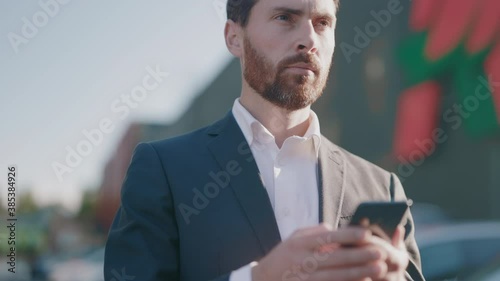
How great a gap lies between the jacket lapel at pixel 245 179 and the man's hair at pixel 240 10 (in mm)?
354

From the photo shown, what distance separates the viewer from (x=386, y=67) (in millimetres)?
17656

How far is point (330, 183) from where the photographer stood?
7.60ft

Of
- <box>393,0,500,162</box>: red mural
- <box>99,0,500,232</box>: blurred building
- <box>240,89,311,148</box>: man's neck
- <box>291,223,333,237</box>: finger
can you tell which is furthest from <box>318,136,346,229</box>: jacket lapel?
<box>99,0,500,232</box>: blurred building

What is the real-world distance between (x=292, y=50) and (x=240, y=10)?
0.37 metres

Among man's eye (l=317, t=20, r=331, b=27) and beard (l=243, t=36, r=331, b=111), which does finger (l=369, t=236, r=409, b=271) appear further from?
man's eye (l=317, t=20, r=331, b=27)

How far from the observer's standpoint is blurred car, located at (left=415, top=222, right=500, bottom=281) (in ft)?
18.2

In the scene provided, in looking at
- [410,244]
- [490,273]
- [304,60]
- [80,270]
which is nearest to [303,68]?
[304,60]

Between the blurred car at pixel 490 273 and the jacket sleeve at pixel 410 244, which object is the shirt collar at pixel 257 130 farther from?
the blurred car at pixel 490 273

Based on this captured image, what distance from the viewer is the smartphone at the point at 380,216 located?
5.28ft

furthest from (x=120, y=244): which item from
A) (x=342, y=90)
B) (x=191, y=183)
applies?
(x=342, y=90)

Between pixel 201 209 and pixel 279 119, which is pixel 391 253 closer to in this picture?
pixel 201 209

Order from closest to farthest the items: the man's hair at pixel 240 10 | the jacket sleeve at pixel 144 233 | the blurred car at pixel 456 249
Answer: the jacket sleeve at pixel 144 233
the man's hair at pixel 240 10
the blurred car at pixel 456 249

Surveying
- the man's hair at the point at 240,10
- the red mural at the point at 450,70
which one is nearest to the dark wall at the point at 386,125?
the red mural at the point at 450,70

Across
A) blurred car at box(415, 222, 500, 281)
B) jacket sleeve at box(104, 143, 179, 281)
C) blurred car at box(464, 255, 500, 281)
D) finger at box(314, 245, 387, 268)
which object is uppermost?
finger at box(314, 245, 387, 268)
